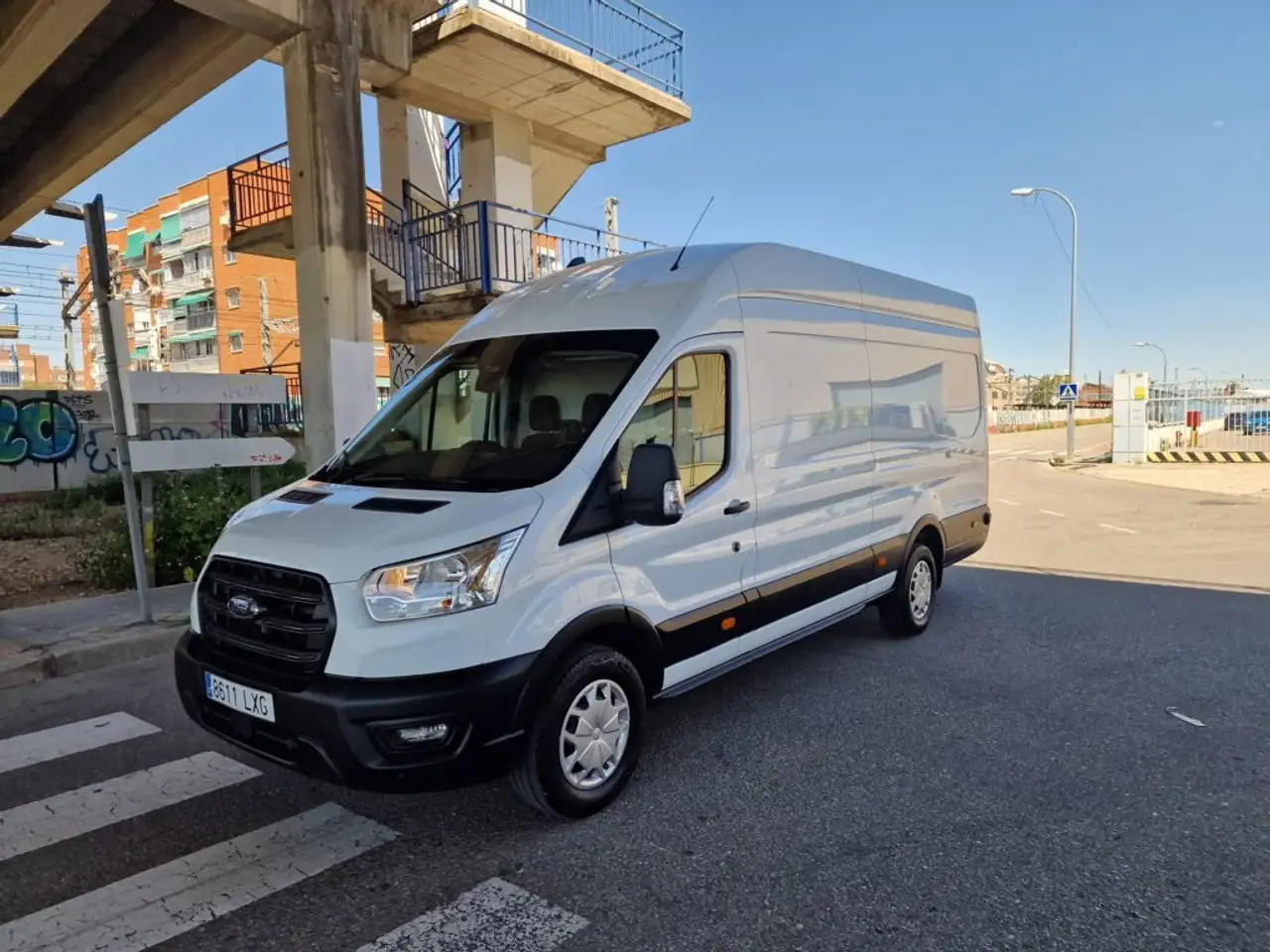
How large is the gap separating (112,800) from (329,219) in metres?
5.81

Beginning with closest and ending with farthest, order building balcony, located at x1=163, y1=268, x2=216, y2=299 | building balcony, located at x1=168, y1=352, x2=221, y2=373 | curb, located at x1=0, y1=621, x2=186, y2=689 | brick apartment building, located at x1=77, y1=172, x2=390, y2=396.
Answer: curb, located at x1=0, y1=621, x2=186, y2=689
brick apartment building, located at x1=77, y1=172, x2=390, y2=396
building balcony, located at x1=168, y1=352, x2=221, y2=373
building balcony, located at x1=163, y1=268, x2=216, y2=299

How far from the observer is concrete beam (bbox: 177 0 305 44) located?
290 inches

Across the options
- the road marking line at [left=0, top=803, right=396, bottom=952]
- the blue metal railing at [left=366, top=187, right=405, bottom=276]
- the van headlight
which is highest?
the blue metal railing at [left=366, top=187, right=405, bottom=276]

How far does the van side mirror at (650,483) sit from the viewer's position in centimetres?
339

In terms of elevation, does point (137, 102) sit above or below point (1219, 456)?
above

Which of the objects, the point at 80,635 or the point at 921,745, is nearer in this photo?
the point at 921,745

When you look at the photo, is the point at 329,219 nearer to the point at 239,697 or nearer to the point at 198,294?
the point at 239,697

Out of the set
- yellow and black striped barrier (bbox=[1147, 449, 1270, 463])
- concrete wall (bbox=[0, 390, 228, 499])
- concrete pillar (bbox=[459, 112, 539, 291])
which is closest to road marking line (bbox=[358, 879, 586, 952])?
concrete pillar (bbox=[459, 112, 539, 291])

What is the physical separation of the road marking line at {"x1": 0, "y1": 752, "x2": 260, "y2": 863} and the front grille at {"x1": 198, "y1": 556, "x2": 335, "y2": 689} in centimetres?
84

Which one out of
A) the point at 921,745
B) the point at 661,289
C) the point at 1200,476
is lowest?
the point at 1200,476

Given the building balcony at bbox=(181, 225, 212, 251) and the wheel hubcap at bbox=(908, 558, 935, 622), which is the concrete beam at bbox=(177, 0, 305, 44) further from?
the building balcony at bbox=(181, 225, 212, 251)

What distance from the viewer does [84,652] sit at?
5.79m

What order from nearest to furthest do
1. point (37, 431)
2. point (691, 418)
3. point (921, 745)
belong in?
point (691, 418) < point (921, 745) < point (37, 431)

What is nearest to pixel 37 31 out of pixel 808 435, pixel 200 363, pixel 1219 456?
pixel 808 435
